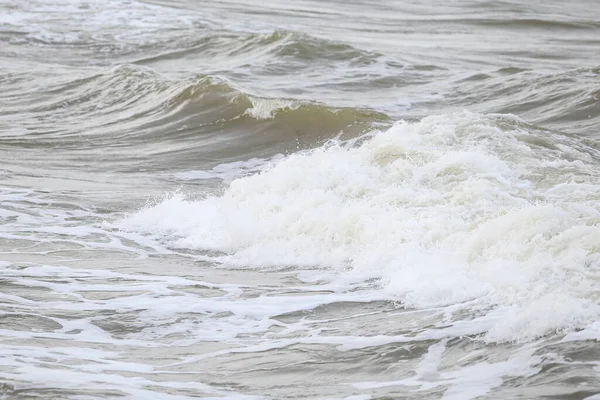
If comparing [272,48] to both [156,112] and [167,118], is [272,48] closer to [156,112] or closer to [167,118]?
[156,112]

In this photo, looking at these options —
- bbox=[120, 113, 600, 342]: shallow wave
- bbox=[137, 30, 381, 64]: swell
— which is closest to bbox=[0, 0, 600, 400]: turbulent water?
bbox=[120, 113, 600, 342]: shallow wave

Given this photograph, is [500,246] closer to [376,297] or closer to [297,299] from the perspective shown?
[376,297]

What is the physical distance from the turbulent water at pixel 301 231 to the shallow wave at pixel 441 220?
2 centimetres

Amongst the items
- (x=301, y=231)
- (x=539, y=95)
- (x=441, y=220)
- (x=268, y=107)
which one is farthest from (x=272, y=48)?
(x=441, y=220)

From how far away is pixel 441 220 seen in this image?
651 centimetres

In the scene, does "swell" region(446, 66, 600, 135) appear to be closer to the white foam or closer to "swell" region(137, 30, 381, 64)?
the white foam

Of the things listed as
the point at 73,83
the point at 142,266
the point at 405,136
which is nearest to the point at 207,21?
the point at 73,83

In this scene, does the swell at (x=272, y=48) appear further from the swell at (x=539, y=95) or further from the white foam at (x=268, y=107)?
the white foam at (x=268, y=107)

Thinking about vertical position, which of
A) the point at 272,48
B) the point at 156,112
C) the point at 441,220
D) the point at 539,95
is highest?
the point at 272,48

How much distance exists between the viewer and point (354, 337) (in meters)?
5.01

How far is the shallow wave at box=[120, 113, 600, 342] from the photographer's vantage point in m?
5.20

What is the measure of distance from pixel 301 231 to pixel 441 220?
1057 millimetres

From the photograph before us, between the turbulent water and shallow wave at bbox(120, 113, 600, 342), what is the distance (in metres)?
0.02

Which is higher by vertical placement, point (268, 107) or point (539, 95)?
point (539, 95)
